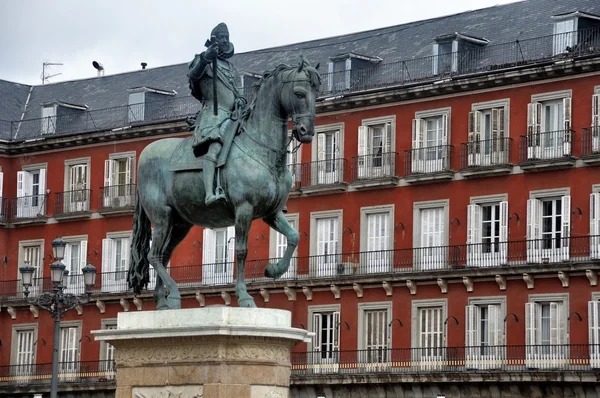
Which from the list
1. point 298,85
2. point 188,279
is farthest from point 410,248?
point 298,85

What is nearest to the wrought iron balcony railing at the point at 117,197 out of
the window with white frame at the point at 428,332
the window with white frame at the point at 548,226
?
the window with white frame at the point at 428,332

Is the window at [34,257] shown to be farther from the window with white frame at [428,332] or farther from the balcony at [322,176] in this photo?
the window with white frame at [428,332]

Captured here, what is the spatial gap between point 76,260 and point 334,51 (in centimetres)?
1515

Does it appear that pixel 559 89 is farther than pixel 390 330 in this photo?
No

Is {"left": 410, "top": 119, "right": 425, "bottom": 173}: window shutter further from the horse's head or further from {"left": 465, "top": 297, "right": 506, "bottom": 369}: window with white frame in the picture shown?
the horse's head

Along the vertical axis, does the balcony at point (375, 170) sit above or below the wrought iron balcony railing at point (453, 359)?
above

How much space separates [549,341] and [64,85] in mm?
32014

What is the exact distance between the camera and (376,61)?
64.5 meters

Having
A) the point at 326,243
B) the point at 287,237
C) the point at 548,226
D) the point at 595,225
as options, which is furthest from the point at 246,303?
the point at 326,243

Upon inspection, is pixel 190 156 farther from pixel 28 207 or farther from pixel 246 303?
pixel 28 207

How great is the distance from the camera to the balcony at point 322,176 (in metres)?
64.1

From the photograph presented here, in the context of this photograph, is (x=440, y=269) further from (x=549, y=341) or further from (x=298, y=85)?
(x=298, y=85)

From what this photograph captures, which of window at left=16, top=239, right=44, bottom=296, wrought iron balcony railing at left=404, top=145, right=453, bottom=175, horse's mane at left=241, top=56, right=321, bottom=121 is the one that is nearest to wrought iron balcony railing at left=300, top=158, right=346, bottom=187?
wrought iron balcony railing at left=404, top=145, right=453, bottom=175

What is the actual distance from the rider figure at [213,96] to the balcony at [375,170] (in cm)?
4128
